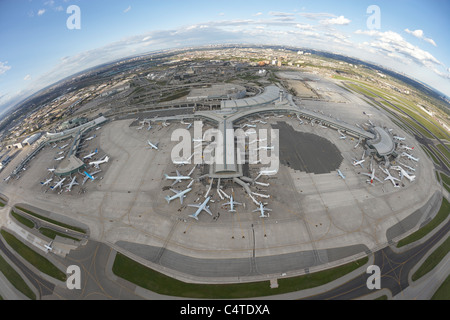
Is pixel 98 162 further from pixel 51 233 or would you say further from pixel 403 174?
pixel 403 174

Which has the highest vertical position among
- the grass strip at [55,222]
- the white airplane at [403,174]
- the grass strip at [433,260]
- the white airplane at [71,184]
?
the white airplane at [403,174]

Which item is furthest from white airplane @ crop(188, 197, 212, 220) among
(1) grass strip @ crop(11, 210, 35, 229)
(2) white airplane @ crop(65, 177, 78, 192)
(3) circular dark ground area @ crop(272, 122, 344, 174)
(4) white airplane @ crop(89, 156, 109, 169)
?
(1) grass strip @ crop(11, 210, 35, 229)

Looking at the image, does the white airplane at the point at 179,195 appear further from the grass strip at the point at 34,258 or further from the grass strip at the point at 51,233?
the grass strip at the point at 34,258

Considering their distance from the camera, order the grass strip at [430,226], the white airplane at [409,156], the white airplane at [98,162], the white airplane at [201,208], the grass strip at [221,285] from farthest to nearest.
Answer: the white airplane at [409,156] < the white airplane at [98,162] < the white airplane at [201,208] < the grass strip at [430,226] < the grass strip at [221,285]

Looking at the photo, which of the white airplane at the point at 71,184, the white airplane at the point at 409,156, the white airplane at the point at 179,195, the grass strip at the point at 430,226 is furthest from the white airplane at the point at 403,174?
the white airplane at the point at 71,184

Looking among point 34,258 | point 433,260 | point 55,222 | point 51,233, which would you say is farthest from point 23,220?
point 433,260

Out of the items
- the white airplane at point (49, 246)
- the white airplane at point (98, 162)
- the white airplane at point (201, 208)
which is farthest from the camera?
the white airplane at point (98, 162)
